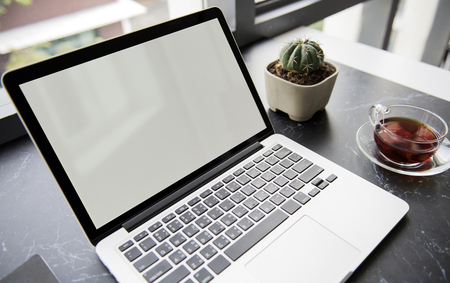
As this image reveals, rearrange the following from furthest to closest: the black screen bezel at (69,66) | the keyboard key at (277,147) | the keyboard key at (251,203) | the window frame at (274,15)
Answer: the window frame at (274,15)
the keyboard key at (277,147)
the keyboard key at (251,203)
the black screen bezel at (69,66)

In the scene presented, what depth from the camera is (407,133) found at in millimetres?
664

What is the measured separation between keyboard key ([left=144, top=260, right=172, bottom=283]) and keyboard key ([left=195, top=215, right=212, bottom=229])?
0.25 feet

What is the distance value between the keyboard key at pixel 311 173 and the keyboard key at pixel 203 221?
0.19 metres

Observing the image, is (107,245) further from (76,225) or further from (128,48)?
(128,48)

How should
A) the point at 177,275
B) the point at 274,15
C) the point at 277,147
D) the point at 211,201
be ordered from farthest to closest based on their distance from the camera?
the point at 274,15, the point at 277,147, the point at 211,201, the point at 177,275

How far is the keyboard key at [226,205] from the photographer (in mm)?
537

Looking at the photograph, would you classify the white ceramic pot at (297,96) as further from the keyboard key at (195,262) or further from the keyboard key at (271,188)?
the keyboard key at (195,262)

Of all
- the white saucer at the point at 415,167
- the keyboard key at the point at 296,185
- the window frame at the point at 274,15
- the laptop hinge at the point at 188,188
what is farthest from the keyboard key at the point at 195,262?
the window frame at the point at 274,15

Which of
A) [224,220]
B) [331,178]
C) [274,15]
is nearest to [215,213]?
[224,220]

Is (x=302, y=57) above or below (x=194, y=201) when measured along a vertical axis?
above

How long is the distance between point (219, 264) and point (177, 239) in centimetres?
8

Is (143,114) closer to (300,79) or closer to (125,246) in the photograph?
(125,246)

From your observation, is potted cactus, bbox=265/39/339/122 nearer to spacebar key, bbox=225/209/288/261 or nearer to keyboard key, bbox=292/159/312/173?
keyboard key, bbox=292/159/312/173

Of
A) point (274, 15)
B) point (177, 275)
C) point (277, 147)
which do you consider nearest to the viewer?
point (177, 275)
